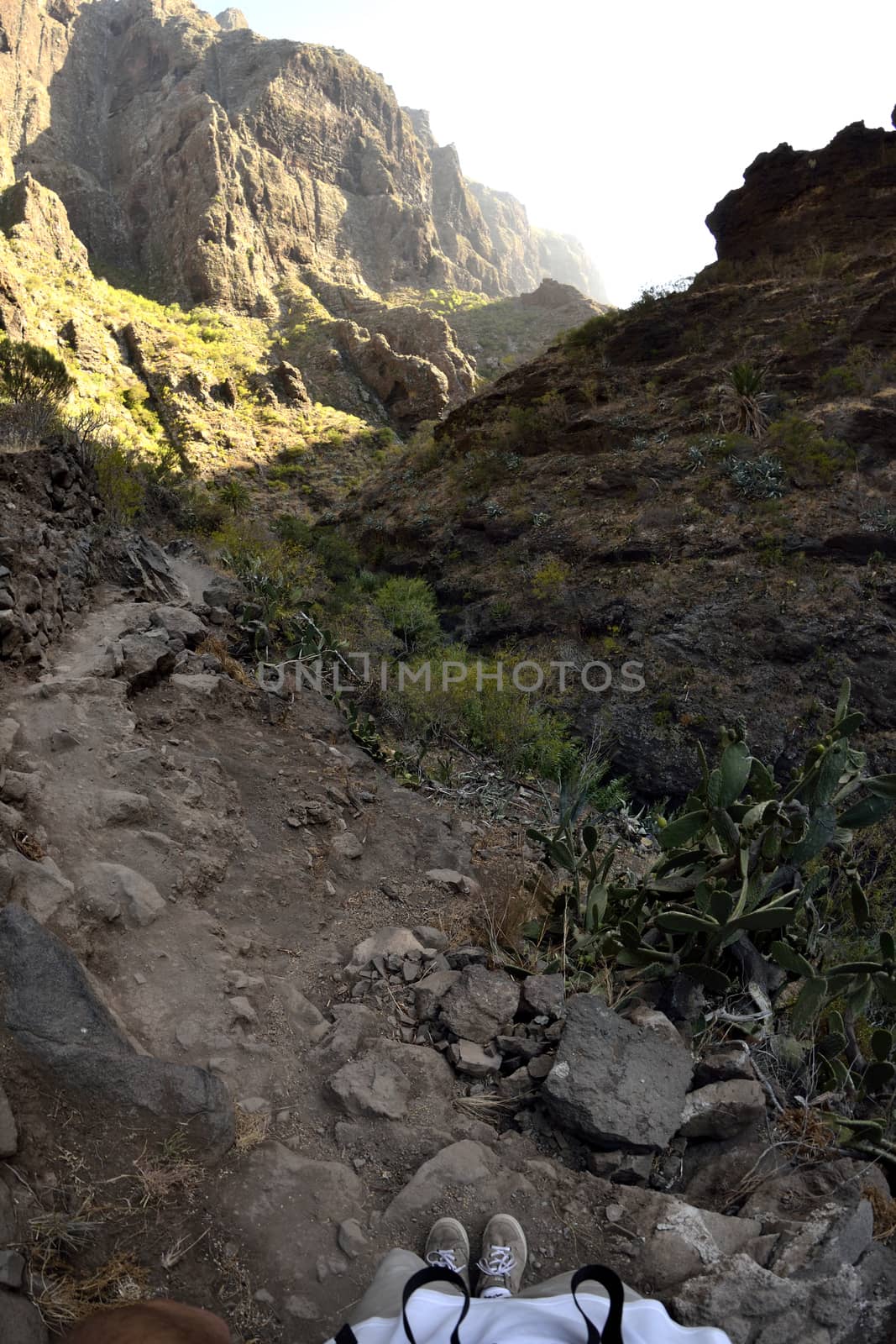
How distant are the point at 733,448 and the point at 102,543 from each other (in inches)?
433

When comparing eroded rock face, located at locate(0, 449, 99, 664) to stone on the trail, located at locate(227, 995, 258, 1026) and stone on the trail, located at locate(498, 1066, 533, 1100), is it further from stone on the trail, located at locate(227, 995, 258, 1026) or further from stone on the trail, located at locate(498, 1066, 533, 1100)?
Result: stone on the trail, located at locate(498, 1066, 533, 1100)

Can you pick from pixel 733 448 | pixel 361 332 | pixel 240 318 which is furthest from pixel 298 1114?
pixel 240 318

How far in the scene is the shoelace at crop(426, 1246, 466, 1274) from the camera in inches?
77.9

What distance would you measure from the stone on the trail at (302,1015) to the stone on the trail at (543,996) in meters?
0.93

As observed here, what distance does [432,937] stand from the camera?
12.5ft

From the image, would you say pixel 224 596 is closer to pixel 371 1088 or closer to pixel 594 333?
pixel 371 1088

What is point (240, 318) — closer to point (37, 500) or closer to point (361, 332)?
point (361, 332)

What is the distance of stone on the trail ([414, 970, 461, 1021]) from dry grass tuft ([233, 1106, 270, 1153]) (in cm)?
88

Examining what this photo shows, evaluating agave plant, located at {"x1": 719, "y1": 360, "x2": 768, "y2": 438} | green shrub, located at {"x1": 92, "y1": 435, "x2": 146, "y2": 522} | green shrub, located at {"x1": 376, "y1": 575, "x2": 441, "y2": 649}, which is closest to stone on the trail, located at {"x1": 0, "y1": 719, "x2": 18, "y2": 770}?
green shrub, located at {"x1": 92, "y1": 435, "x2": 146, "y2": 522}

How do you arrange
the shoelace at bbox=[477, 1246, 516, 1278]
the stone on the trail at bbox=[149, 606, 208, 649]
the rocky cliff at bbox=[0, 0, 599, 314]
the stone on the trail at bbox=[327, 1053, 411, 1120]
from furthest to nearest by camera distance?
the rocky cliff at bbox=[0, 0, 599, 314], the stone on the trail at bbox=[149, 606, 208, 649], the stone on the trail at bbox=[327, 1053, 411, 1120], the shoelace at bbox=[477, 1246, 516, 1278]

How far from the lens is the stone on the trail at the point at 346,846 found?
484 centimetres

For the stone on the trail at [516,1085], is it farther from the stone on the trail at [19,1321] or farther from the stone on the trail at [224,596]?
the stone on the trail at [224,596]

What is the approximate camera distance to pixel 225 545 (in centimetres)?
1167

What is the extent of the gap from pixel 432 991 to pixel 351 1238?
1.19 metres
